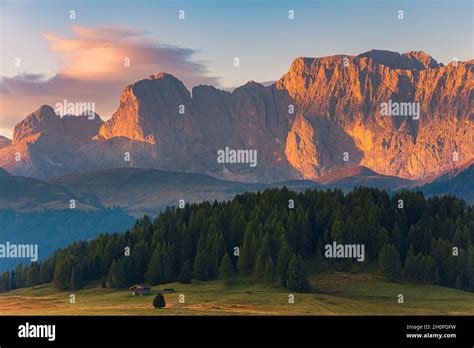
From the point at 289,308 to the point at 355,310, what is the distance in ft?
55.3

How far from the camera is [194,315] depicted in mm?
177500
